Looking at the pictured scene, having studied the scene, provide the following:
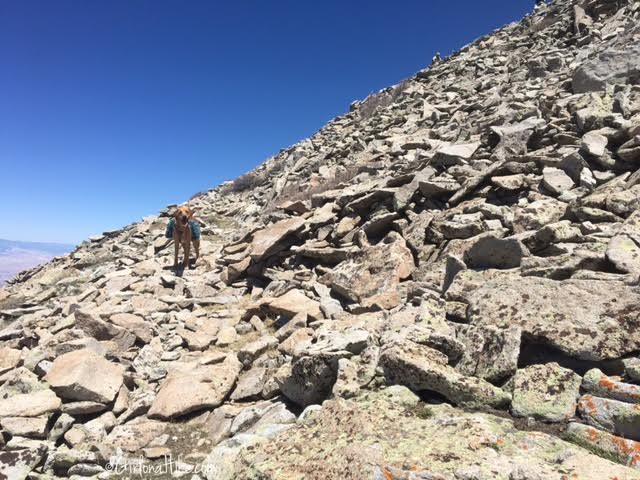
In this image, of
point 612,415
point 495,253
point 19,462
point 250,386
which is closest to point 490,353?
point 612,415

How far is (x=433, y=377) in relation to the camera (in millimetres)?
4652

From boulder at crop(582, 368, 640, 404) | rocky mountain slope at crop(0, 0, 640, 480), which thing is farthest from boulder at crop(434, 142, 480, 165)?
boulder at crop(582, 368, 640, 404)

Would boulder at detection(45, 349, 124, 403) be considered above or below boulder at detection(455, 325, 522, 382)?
below

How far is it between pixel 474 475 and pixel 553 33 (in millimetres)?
35676

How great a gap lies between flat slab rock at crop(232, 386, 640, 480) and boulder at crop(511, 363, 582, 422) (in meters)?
0.33

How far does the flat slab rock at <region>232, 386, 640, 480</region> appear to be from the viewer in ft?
10.8

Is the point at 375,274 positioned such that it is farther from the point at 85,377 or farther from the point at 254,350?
the point at 85,377

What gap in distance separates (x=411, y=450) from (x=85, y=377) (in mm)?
6136

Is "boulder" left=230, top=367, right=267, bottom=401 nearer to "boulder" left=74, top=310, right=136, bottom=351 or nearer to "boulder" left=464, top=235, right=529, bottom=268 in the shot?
"boulder" left=74, top=310, right=136, bottom=351

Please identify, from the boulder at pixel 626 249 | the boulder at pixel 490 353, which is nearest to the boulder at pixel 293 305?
the boulder at pixel 490 353

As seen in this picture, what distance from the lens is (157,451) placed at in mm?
6094

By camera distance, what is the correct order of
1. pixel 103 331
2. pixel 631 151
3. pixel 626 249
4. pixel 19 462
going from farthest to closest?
pixel 103 331 < pixel 631 151 < pixel 19 462 < pixel 626 249

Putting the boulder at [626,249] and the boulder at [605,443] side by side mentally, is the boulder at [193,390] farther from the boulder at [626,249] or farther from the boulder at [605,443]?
the boulder at [626,249]

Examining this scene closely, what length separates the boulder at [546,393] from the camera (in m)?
4.06
